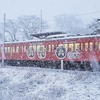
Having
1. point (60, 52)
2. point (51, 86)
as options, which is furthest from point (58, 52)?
point (51, 86)

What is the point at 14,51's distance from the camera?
107 feet

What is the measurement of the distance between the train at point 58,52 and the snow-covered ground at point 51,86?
3.00m

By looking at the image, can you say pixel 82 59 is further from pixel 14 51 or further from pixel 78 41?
pixel 14 51

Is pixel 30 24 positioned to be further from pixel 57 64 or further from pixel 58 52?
pixel 58 52

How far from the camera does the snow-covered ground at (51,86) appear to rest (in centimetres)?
1836

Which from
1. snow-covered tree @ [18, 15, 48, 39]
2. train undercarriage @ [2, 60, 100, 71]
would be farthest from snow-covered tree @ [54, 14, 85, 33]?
train undercarriage @ [2, 60, 100, 71]

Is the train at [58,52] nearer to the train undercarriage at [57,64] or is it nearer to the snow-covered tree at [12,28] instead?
the train undercarriage at [57,64]

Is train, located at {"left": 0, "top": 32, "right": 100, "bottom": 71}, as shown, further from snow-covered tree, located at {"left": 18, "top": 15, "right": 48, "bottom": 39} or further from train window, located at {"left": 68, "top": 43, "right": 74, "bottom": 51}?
snow-covered tree, located at {"left": 18, "top": 15, "right": 48, "bottom": 39}

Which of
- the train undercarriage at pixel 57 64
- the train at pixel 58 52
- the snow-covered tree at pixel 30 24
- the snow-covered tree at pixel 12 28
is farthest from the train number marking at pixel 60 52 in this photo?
the snow-covered tree at pixel 12 28

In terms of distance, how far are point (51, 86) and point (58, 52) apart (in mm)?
7455

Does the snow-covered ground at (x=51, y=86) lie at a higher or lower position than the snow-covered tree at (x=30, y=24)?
lower

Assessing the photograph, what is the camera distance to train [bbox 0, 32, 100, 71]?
2486 cm

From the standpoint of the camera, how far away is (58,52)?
27688mm

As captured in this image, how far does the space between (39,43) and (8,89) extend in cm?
803
